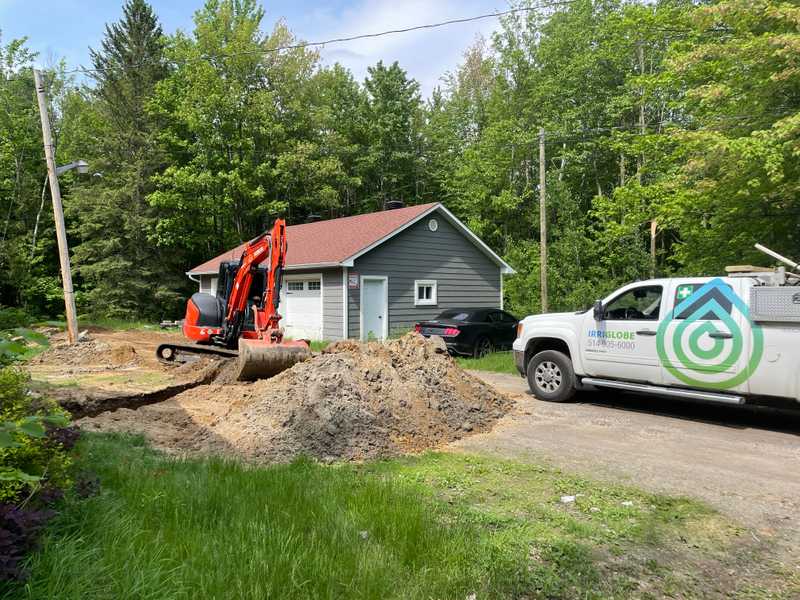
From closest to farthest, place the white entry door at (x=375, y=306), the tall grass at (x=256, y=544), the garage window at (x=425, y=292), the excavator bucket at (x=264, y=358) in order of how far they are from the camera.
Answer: the tall grass at (x=256, y=544) < the excavator bucket at (x=264, y=358) < the white entry door at (x=375, y=306) < the garage window at (x=425, y=292)

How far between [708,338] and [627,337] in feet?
4.07

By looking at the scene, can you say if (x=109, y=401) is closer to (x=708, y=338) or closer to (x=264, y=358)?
(x=264, y=358)

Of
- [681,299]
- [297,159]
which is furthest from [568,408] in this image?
[297,159]

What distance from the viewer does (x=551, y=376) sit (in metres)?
10.2

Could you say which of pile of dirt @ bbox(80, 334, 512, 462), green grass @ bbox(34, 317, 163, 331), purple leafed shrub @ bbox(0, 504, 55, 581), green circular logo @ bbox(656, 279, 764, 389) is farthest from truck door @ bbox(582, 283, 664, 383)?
green grass @ bbox(34, 317, 163, 331)

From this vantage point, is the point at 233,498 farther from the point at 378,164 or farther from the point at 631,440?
the point at 378,164

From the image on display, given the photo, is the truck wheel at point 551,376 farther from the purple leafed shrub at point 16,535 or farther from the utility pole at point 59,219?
the utility pole at point 59,219

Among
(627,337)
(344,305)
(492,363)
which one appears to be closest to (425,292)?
(344,305)

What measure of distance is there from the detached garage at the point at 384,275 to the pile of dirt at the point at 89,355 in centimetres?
637

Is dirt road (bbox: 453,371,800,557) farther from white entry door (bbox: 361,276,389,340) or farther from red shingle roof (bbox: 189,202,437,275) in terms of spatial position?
red shingle roof (bbox: 189,202,437,275)

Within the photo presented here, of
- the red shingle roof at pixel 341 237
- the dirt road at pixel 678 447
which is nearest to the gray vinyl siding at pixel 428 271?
the red shingle roof at pixel 341 237

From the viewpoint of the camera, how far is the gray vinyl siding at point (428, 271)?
1944 centimetres

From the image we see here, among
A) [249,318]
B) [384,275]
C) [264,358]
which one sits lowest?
[264,358]

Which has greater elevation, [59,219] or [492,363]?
[59,219]
